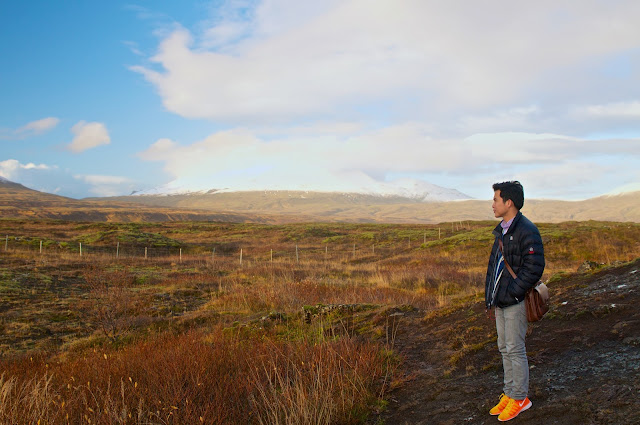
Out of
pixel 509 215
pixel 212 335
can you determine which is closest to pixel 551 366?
pixel 509 215

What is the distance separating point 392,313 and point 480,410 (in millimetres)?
4658

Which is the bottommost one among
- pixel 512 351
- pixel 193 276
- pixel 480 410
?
pixel 193 276

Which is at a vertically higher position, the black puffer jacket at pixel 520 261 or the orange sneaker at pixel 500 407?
the black puffer jacket at pixel 520 261

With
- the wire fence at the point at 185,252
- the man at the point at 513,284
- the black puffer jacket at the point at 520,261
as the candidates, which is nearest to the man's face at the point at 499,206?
the man at the point at 513,284

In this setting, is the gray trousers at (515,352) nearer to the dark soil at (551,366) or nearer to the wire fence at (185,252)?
the dark soil at (551,366)

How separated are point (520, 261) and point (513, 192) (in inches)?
24.9

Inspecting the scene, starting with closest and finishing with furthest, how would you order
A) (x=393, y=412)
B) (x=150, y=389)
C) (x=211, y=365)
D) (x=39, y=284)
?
1. (x=150, y=389)
2. (x=393, y=412)
3. (x=211, y=365)
4. (x=39, y=284)

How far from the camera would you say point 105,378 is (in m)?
4.36

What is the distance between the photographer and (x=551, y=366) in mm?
4289

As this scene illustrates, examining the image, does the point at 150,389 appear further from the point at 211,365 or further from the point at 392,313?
the point at 392,313

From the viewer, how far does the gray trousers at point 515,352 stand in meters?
3.42

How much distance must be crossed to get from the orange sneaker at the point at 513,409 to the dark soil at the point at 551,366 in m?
0.05

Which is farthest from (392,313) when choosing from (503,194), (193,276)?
(193,276)

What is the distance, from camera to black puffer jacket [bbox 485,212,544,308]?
133 inches
